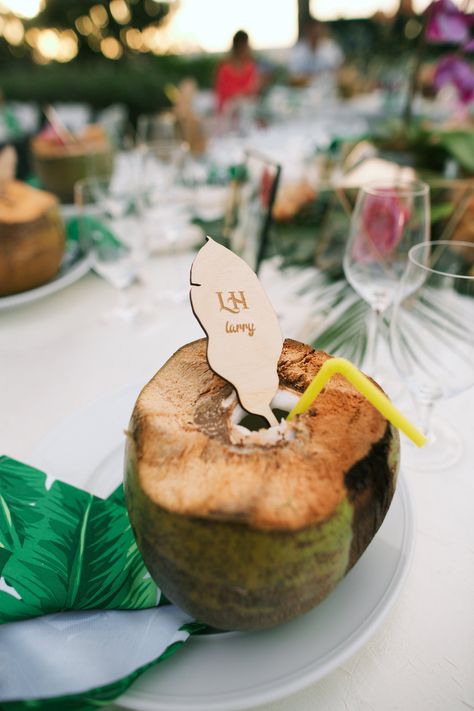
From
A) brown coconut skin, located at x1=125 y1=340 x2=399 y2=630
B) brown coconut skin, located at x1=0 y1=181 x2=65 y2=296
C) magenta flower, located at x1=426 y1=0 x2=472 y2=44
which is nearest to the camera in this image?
brown coconut skin, located at x1=125 y1=340 x2=399 y2=630

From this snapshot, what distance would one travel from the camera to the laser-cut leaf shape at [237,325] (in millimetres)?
428

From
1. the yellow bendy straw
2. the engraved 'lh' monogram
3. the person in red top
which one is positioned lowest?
the yellow bendy straw

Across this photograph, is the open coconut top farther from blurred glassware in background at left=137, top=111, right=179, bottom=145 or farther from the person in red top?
the person in red top

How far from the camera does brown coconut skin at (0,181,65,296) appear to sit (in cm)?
91

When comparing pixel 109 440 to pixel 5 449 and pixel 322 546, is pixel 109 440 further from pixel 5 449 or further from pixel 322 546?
pixel 322 546

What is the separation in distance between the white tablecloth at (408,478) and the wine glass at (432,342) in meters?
0.03

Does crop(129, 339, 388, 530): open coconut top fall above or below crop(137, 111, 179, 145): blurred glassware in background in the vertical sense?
below

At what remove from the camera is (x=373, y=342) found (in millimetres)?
850

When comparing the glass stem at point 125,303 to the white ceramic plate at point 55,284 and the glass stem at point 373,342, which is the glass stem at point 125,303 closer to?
the white ceramic plate at point 55,284

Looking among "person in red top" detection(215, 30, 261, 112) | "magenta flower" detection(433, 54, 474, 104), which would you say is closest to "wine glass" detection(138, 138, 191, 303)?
"magenta flower" detection(433, 54, 474, 104)

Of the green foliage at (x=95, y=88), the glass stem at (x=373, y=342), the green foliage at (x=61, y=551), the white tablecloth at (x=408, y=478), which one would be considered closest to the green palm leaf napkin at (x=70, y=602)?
the green foliage at (x=61, y=551)

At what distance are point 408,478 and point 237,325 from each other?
326 millimetres

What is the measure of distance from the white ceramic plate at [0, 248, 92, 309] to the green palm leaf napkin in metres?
0.47

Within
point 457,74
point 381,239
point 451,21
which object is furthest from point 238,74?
point 381,239
